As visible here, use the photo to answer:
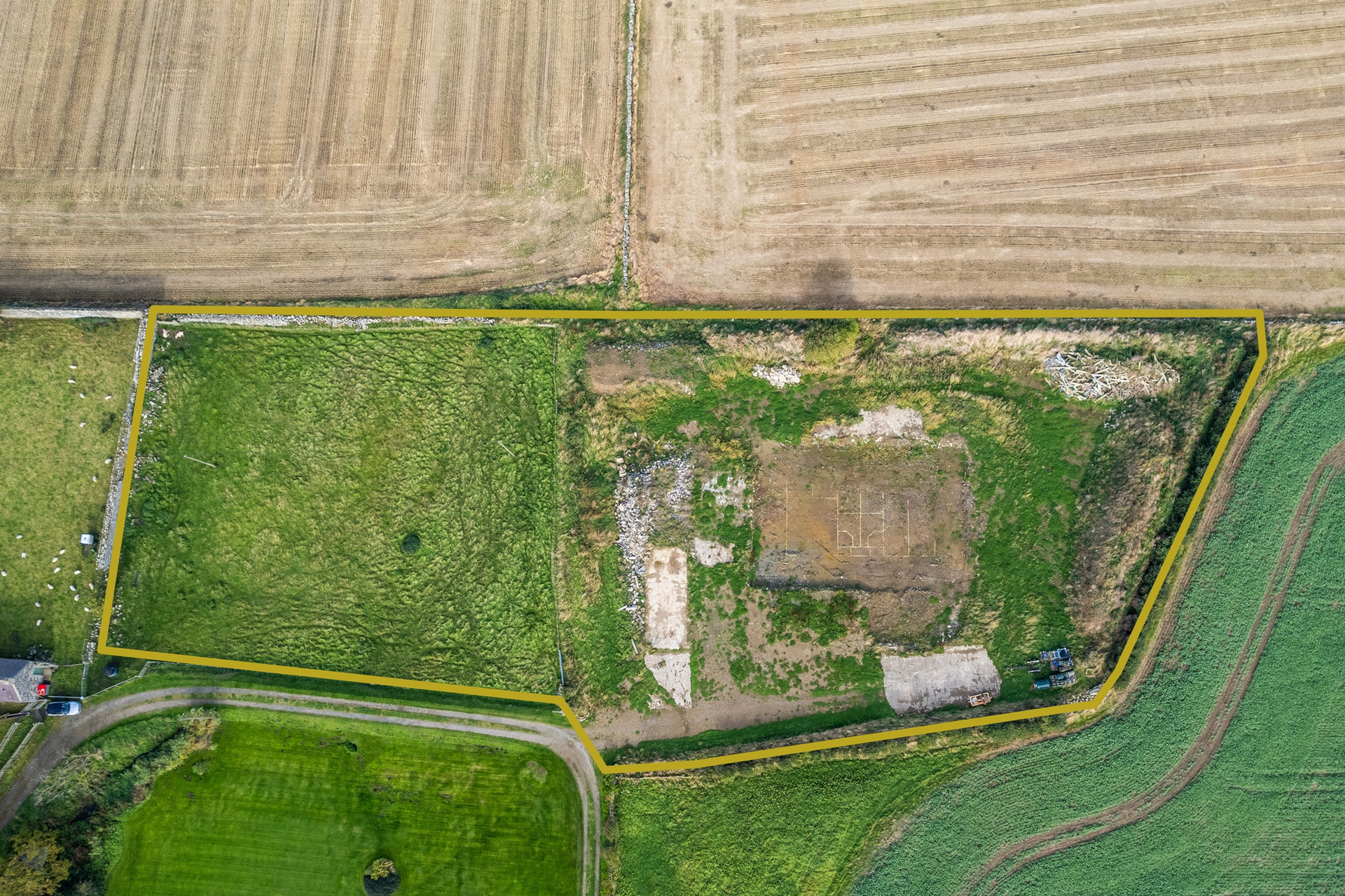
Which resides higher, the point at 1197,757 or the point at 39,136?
the point at 39,136

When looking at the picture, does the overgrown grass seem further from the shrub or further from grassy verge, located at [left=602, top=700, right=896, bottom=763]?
the shrub

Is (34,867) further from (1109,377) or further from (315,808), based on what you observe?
(1109,377)

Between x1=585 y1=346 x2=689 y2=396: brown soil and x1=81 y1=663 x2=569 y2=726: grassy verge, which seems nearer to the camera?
x1=81 y1=663 x2=569 y2=726: grassy verge

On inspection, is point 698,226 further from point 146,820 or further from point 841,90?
point 146,820

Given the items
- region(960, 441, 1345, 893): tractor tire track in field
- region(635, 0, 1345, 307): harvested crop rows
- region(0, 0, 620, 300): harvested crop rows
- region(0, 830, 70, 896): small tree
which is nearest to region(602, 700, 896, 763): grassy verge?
region(960, 441, 1345, 893): tractor tire track in field

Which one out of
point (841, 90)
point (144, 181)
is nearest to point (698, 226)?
point (841, 90)

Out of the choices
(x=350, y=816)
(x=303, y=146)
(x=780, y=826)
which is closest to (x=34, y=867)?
(x=350, y=816)
